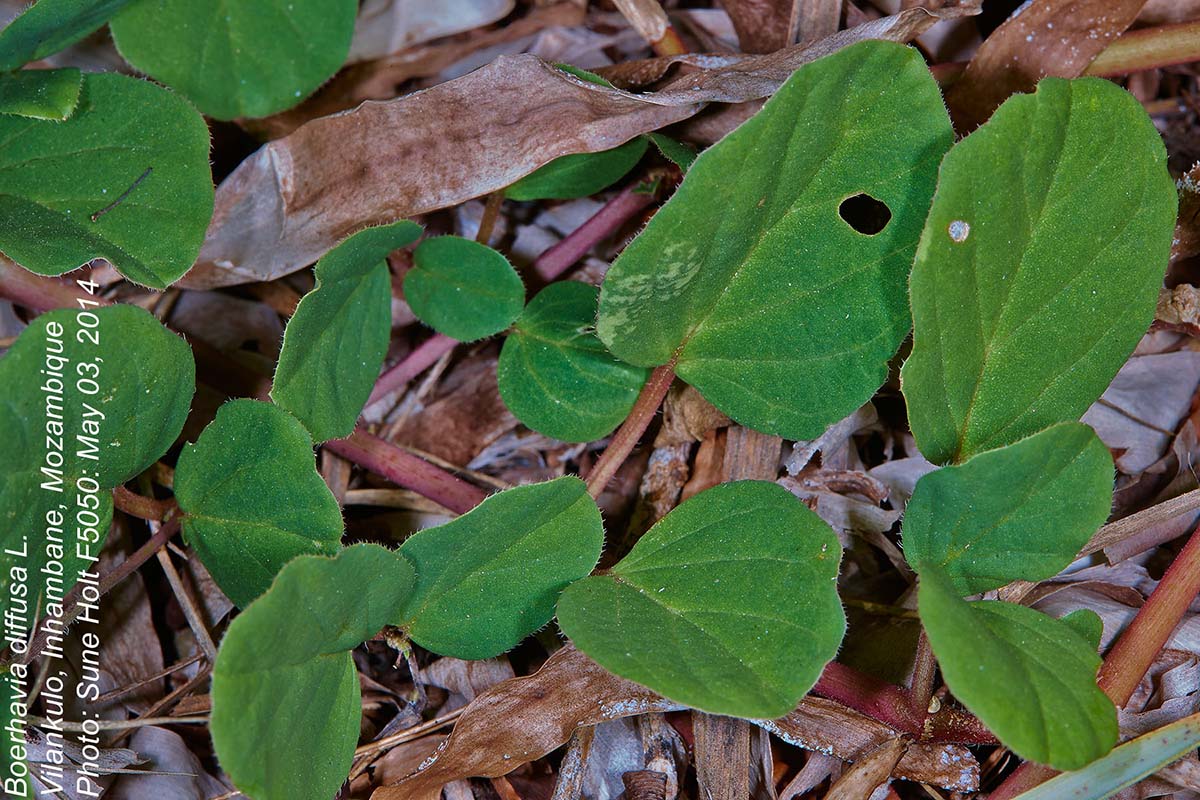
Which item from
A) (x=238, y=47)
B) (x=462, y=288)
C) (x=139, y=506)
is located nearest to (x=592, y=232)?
(x=462, y=288)

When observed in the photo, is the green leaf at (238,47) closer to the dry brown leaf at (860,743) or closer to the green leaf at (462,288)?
the green leaf at (462,288)

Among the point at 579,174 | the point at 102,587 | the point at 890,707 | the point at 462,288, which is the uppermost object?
the point at 579,174

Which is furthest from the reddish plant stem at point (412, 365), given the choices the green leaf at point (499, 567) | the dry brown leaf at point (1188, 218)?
the dry brown leaf at point (1188, 218)

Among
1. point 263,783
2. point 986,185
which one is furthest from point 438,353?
point 986,185

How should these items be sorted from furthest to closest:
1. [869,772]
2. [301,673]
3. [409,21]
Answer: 1. [409,21]
2. [869,772]
3. [301,673]

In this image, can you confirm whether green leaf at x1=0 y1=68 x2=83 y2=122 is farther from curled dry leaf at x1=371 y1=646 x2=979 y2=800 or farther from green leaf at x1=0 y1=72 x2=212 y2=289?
curled dry leaf at x1=371 y1=646 x2=979 y2=800

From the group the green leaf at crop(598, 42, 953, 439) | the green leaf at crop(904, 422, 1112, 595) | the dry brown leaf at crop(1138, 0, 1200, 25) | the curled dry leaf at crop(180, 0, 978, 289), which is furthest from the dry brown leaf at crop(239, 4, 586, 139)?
the green leaf at crop(904, 422, 1112, 595)

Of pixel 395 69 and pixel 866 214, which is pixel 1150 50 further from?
pixel 395 69
